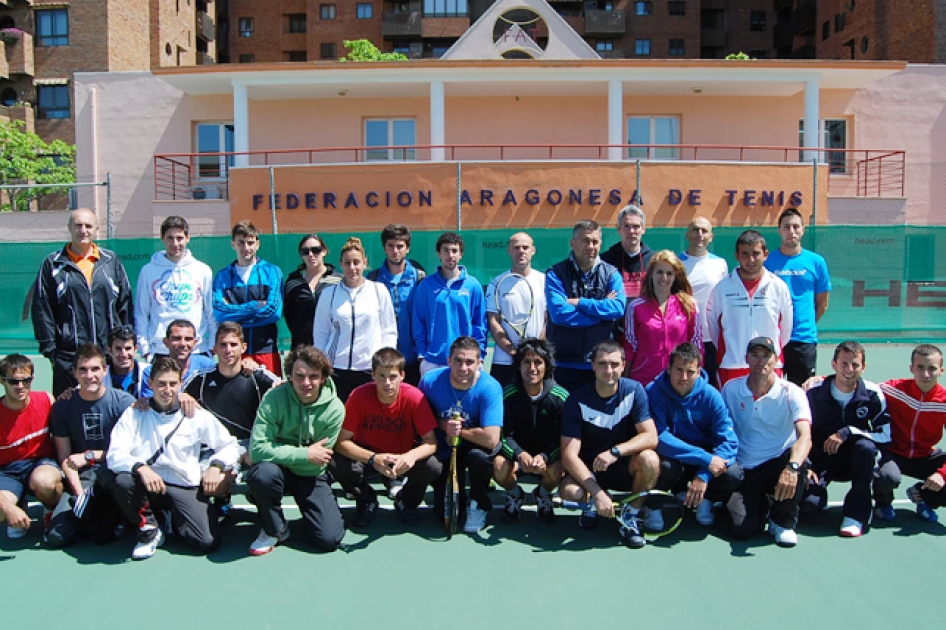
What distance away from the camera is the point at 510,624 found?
125 inches

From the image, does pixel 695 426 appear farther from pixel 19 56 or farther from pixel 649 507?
pixel 19 56

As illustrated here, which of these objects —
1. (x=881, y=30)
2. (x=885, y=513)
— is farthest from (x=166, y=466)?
(x=881, y=30)

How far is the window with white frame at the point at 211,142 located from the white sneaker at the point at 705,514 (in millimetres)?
18428

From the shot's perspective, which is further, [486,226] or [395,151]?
[395,151]

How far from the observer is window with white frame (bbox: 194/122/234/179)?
19953mm

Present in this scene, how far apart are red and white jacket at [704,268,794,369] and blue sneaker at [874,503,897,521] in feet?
3.48

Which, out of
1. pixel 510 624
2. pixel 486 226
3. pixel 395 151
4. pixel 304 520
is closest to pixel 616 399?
pixel 510 624

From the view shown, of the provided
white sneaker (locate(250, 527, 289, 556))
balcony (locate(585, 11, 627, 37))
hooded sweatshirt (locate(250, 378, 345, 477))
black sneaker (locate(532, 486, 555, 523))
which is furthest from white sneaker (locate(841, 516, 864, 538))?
balcony (locate(585, 11, 627, 37))

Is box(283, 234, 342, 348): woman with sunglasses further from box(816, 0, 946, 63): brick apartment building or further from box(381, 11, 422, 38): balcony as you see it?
box(381, 11, 422, 38): balcony

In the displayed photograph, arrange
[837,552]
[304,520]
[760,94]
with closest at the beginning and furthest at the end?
Answer: [837,552]
[304,520]
[760,94]

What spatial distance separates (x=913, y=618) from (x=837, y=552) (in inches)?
30.1

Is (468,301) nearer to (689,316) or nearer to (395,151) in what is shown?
(689,316)

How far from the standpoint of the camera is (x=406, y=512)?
4543 mm

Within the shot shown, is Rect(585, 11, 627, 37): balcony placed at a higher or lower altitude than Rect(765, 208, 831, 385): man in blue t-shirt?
higher
